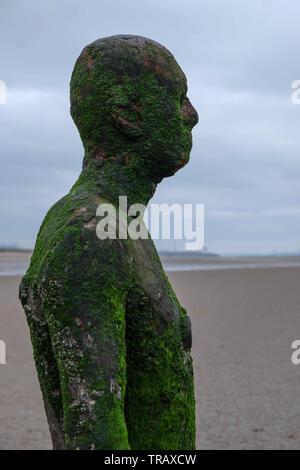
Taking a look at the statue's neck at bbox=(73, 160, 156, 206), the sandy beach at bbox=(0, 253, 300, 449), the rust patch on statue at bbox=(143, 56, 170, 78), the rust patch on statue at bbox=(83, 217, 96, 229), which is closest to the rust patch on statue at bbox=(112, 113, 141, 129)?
the statue's neck at bbox=(73, 160, 156, 206)

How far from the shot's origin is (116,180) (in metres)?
3.02

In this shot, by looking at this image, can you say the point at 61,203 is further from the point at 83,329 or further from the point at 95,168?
the point at 83,329

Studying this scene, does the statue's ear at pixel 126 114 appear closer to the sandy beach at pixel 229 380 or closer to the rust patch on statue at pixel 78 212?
the rust patch on statue at pixel 78 212

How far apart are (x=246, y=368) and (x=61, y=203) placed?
42.0ft

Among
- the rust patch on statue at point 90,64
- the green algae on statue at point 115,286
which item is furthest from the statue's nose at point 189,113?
the rust patch on statue at point 90,64

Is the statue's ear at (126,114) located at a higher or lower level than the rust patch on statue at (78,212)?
higher

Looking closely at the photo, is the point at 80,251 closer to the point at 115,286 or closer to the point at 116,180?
the point at 115,286

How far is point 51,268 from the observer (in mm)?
2598

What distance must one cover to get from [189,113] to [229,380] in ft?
37.7

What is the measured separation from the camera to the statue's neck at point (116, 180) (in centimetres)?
299

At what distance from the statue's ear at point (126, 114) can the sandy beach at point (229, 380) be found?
24.9 ft

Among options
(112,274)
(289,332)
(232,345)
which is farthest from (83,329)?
(289,332)

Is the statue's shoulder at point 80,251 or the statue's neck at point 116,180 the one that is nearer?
the statue's shoulder at point 80,251
